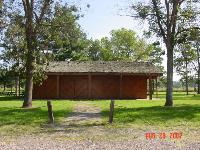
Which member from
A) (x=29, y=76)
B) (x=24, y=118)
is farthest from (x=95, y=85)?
(x=24, y=118)

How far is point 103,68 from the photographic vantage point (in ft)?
145

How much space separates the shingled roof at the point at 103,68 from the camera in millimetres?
42781

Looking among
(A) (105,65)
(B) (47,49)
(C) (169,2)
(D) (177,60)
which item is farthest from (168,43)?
(D) (177,60)

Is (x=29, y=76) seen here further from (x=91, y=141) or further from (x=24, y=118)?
(x=91, y=141)

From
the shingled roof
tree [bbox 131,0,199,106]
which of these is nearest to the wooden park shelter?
the shingled roof

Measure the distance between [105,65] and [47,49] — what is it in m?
18.2

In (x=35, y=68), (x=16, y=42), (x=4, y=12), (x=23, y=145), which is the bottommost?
(x=23, y=145)

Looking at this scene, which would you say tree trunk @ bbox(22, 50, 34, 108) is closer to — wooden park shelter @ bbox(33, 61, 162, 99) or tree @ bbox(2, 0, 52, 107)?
tree @ bbox(2, 0, 52, 107)

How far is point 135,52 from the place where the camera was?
8275cm

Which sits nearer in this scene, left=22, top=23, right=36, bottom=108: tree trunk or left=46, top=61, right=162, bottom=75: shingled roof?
left=22, top=23, right=36, bottom=108: tree trunk

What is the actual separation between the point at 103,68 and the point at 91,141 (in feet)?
102

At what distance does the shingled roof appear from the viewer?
140 ft

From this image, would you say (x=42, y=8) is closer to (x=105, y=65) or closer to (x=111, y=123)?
(x=111, y=123)

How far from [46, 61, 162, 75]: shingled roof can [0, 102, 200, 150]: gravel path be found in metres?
25.9
